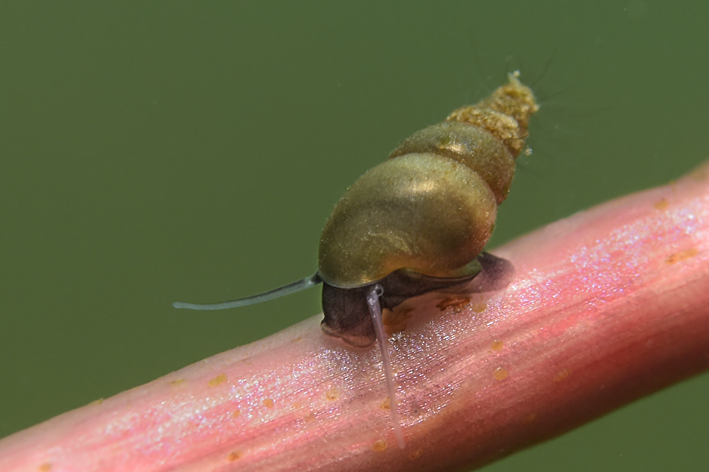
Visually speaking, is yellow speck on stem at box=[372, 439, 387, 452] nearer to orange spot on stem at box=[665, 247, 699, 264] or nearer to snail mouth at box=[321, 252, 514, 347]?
snail mouth at box=[321, 252, 514, 347]

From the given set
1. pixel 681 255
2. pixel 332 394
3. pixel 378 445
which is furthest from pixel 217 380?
pixel 681 255

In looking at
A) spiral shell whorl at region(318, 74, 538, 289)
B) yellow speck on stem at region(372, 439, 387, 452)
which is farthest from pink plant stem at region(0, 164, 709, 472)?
spiral shell whorl at region(318, 74, 538, 289)

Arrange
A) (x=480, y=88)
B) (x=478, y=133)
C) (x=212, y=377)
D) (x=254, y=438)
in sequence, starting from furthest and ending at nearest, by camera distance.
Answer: (x=480, y=88), (x=478, y=133), (x=212, y=377), (x=254, y=438)

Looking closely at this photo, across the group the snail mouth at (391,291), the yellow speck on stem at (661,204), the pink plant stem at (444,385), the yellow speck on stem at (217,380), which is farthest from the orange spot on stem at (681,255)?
the yellow speck on stem at (217,380)

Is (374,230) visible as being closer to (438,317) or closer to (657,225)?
(438,317)

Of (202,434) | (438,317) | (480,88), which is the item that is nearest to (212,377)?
(202,434)

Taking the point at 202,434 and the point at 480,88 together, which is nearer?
the point at 202,434

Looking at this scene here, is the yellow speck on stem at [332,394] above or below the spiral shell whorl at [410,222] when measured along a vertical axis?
below

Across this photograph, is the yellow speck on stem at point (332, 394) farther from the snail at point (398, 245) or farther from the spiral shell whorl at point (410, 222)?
the spiral shell whorl at point (410, 222)
